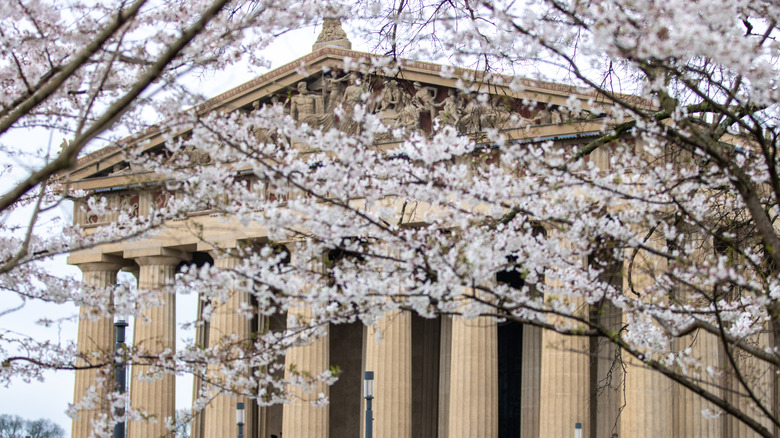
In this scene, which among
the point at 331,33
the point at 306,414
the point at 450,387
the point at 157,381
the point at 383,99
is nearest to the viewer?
the point at 450,387

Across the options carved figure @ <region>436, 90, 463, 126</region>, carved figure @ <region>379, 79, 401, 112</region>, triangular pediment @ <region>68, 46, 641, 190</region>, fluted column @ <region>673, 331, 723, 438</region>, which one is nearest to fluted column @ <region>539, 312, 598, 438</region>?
fluted column @ <region>673, 331, 723, 438</region>

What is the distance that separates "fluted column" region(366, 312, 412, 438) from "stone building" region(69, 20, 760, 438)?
5cm

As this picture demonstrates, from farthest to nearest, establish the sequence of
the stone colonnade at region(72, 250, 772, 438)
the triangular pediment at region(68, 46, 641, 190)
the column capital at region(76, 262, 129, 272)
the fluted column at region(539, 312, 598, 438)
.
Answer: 1. the column capital at region(76, 262, 129, 272)
2. the triangular pediment at region(68, 46, 641, 190)
3. the fluted column at region(539, 312, 598, 438)
4. the stone colonnade at region(72, 250, 772, 438)

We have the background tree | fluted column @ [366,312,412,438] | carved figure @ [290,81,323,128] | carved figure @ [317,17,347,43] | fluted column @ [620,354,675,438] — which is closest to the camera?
fluted column @ [620,354,675,438]

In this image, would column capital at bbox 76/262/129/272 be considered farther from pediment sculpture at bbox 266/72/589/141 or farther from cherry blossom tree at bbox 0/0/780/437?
cherry blossom tree at bbox 0/0/780/437

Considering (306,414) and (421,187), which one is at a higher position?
(421,187)

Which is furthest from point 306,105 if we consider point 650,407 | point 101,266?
point 650,407

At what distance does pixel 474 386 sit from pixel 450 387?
1694 millimetres

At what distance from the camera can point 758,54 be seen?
52.3 ft

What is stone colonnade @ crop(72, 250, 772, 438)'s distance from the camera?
137 ft

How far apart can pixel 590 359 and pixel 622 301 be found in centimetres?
2666

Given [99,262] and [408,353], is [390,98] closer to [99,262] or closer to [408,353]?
[408,353]

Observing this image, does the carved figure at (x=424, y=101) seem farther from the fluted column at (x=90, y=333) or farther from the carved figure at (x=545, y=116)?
the fluted column at (x=90, y=333)

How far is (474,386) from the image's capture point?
4453 centimetres
